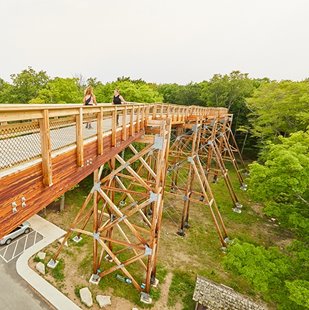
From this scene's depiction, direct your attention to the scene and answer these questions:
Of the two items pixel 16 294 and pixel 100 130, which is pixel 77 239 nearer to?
pixel 16 294

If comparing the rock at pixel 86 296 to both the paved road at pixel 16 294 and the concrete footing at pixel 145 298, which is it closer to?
the paved road at pixel 16 294

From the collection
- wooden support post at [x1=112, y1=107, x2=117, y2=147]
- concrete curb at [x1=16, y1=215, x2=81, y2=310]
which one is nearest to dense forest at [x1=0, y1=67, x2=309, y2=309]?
wooden support post at [x1=112, y1=107, x2=117, y2=147]

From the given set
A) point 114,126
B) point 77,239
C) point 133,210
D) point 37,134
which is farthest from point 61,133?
point 77,239

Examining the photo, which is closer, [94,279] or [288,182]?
[288,182]

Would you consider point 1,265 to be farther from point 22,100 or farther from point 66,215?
point 22,100

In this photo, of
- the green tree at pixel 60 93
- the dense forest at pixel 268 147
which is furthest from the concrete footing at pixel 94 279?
the green tree at pixel 60 93

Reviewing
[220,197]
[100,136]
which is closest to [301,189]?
[100,136]

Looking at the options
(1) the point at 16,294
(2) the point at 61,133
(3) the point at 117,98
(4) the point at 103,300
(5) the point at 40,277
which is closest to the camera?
(2) the point at 61,133
